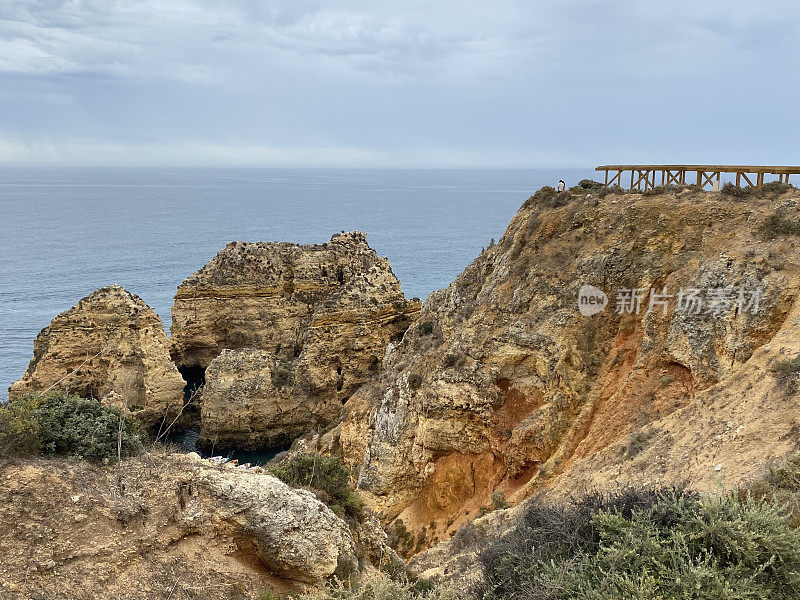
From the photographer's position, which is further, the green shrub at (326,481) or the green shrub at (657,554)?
the green shrub at (326,481)

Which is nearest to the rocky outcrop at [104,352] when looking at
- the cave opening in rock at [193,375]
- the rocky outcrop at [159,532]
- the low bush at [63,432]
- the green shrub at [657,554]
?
the cave opening in rock at [193,375]

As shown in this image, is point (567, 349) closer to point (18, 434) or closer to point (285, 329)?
point (18, 434)

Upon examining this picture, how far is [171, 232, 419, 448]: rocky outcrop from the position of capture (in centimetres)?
3238

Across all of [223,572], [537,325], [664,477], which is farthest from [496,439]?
[223,572]

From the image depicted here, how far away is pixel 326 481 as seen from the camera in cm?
1446

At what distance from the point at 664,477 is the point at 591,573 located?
640 centimetres

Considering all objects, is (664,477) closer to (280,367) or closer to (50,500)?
(50,500)

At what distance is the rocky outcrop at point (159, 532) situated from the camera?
349 inches

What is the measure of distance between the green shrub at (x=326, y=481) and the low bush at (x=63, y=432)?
4.29 m

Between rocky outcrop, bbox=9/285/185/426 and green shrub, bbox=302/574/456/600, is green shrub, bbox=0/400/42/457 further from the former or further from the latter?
Result: rocky outcrop, bbox=9/285/185/426

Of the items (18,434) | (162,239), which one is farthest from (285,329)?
(162,239)

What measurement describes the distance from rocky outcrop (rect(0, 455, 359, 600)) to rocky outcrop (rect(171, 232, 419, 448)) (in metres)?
21.3

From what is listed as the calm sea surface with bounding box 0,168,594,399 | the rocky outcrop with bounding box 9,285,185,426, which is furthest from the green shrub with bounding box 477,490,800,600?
the calm sea surface with bounding box 0,168,594,399

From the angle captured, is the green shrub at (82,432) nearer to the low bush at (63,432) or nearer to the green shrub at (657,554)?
the low bush at (63,432)
